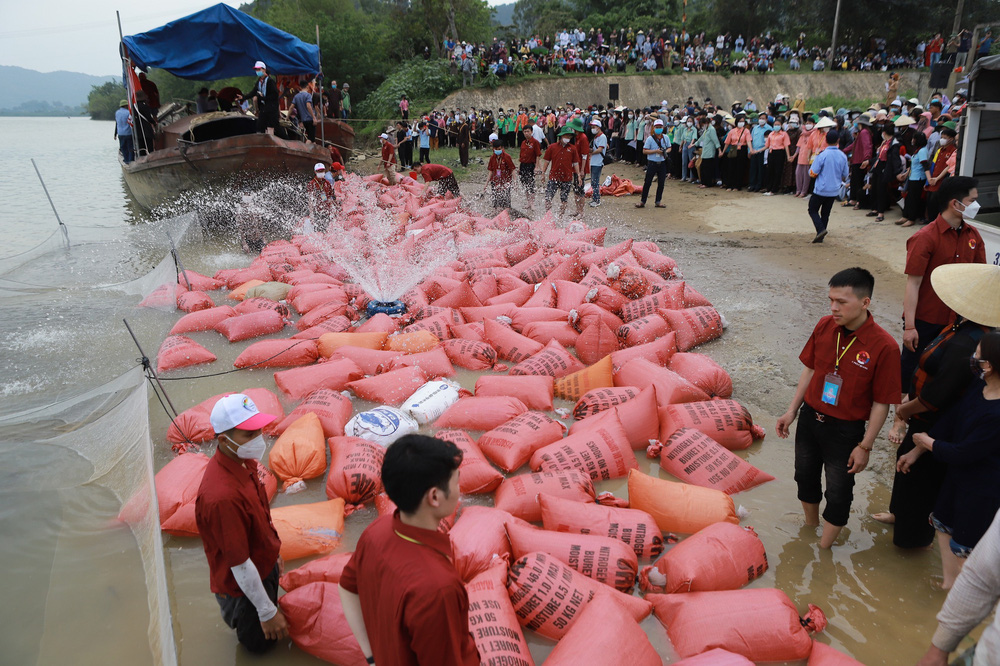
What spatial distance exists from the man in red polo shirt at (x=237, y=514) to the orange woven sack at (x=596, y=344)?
2.89 metres

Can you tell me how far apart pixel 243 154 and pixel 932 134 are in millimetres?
9689

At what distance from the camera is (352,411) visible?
404cm

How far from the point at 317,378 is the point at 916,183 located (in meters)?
7.58

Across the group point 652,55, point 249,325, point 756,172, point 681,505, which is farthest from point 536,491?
point 652,55

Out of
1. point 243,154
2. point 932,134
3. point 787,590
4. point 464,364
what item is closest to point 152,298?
point 464,364

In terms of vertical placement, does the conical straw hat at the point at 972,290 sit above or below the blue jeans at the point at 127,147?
below

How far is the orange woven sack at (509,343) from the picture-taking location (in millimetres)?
4648

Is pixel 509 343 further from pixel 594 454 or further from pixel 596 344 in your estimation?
pixel 594 454

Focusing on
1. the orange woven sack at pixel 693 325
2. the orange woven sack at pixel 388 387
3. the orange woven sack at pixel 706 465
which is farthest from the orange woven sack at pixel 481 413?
the orange woven sack at pixel 693 325

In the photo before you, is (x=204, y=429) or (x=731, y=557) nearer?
(x=731, y=557)

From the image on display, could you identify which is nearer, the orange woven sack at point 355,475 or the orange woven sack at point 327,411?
the orange woven sack at point 355,475

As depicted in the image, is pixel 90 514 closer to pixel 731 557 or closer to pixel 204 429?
pixel 204 429

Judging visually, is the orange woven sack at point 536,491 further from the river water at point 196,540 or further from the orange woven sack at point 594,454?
the river water at point 196,540

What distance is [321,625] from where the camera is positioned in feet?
7.21
